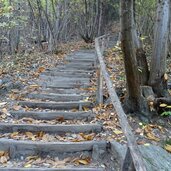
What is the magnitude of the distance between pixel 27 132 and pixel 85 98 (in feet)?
7.08

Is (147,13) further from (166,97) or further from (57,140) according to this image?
(57,140)

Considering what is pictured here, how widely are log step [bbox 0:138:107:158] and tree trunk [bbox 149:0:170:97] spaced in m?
2.86

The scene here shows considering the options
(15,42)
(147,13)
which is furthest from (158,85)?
(15,42)

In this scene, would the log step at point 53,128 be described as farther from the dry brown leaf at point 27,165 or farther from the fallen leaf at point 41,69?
the fallen leaf at point 41,69

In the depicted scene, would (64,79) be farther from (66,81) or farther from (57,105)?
(57,105)

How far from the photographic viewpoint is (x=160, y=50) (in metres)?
7.32

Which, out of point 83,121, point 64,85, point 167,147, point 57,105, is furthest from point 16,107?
point 167,147

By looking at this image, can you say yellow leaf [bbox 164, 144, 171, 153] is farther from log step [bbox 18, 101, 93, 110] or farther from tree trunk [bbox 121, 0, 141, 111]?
log step [bbox 18, 101, 93, 110]

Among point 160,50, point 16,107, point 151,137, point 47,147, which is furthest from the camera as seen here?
point 160,50

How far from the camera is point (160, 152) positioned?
507 cm

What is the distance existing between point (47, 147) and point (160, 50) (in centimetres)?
365

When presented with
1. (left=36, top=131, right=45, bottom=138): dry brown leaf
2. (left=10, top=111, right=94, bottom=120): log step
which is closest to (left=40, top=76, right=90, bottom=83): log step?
(left=10, top=111, right=94, bottom=120): log step

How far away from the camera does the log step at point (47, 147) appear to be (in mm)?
5148

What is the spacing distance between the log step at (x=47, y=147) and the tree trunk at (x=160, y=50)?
2.86m
